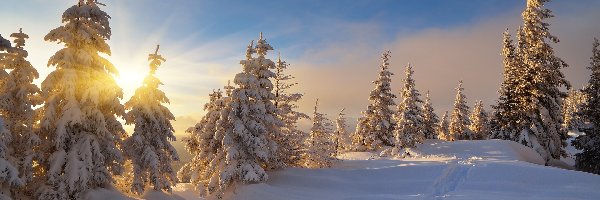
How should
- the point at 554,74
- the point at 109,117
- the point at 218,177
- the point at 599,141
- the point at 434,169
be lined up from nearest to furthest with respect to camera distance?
the point at 109,117
the point at 218,177
the point at 434,169
the point at 599,141
the point at 554,74

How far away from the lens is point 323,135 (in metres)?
34.3

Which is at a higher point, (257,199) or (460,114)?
(460,114)

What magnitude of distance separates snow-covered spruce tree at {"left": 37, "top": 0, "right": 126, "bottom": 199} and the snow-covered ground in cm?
569

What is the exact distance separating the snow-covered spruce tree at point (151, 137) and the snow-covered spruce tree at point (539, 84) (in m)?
31.6

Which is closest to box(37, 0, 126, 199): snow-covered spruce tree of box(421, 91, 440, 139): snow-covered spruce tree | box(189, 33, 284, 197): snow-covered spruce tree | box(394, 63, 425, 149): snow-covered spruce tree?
box(189, 33, 284, 197): snow-covered spruce tree

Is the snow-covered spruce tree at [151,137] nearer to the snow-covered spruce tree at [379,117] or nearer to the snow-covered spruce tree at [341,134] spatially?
the snow-covered spruce tree at [379,117]

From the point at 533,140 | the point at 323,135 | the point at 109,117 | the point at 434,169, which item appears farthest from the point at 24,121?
the point at 533,140

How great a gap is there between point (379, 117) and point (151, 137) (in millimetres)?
29582

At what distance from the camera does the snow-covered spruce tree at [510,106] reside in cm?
4050

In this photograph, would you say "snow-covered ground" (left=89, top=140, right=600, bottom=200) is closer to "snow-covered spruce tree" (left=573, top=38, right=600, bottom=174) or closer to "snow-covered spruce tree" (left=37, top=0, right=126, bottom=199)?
"snow-covered spruce tree" (left=37, top=0, right=126, bottom=199)

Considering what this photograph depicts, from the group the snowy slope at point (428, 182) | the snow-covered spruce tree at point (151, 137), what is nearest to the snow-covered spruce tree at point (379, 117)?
the snowy slope at point (428, 182)

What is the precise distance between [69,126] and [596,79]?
40892 mm

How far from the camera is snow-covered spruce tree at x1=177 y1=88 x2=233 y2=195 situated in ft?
84.3

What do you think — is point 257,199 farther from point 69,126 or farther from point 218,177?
point 69,126
